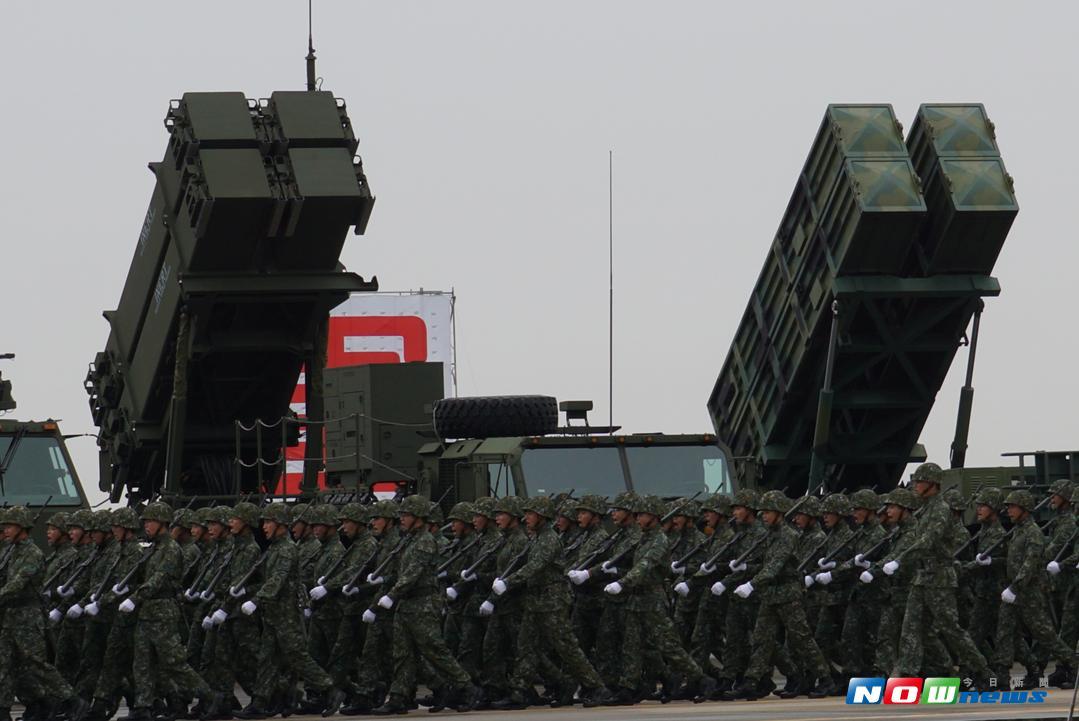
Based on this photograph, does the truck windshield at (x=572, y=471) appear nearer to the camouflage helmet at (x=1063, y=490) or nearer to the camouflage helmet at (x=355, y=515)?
the camouflage helmet at (x=355, y=515)

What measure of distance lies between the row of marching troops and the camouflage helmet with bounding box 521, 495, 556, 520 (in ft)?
0.09

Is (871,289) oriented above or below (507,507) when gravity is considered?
above

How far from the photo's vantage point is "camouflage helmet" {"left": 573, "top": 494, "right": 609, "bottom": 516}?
15562 millimetres

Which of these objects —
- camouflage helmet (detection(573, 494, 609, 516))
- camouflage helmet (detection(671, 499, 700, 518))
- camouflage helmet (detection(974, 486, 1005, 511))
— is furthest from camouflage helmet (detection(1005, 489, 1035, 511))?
camouflage helmet (detection(573, 494, 609, 516))

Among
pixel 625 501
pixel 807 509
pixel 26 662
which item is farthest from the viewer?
pixel 807 509

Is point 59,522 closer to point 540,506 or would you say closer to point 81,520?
point 81,520

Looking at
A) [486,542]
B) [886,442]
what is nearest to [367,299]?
[886,442]

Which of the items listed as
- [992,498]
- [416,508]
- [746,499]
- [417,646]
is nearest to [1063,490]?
[992,498]

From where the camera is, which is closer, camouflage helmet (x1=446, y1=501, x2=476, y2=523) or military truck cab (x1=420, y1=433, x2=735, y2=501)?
camouflage helmet (x1=446, y1=501, x2=476, y2=523)

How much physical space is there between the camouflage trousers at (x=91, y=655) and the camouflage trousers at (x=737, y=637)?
4.20 meters

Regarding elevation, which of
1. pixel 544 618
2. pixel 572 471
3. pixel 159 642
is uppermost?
pixel 572 471

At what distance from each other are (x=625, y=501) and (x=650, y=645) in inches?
42.4

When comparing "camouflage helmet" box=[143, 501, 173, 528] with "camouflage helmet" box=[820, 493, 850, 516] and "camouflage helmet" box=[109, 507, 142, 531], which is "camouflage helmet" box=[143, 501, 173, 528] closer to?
"camouflage helmet" box=[109, 507, 142, 531]
